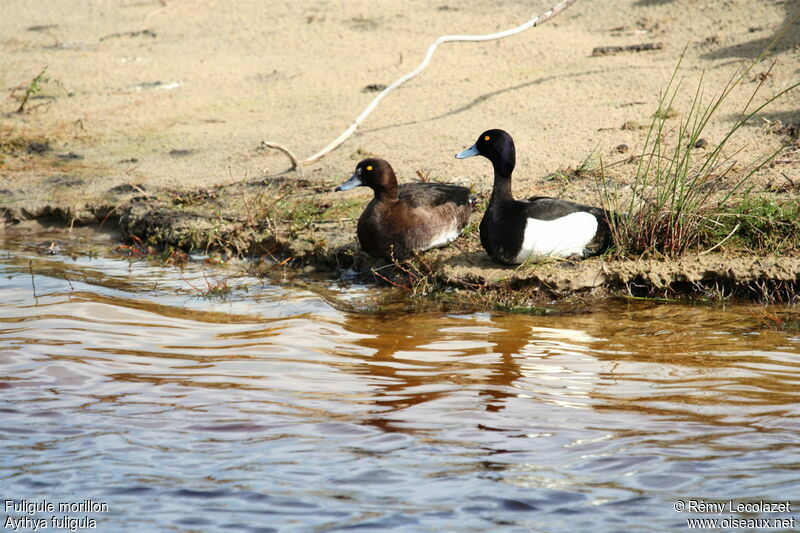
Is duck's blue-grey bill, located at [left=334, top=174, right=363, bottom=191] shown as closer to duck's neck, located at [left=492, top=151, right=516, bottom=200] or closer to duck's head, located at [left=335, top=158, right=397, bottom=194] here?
duck's head, located at [left=335, top=158, right=397, bottom=194]

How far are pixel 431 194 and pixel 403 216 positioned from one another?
40 cm

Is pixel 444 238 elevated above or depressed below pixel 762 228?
below

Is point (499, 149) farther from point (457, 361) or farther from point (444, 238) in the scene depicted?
point (457, 361)

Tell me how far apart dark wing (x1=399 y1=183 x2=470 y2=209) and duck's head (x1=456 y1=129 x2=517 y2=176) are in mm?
420

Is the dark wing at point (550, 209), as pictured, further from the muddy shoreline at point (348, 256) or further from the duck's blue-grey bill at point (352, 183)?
the duck's blue-grey bill at point (352, 183)

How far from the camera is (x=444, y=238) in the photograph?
7.20 meters

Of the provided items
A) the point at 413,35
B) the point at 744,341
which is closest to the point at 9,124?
the point at 413,35

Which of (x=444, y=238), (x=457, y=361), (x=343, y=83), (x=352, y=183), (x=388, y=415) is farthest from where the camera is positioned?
(x=343, y=83)

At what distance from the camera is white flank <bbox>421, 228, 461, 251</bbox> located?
7.14 m

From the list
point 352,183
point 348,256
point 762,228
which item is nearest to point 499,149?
point 352,183

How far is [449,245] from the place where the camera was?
7395mm

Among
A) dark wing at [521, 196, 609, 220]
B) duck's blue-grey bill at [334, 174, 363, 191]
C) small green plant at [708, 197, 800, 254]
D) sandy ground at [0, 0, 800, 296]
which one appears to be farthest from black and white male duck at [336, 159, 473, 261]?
small green plant at [708, 197, 800, 254]

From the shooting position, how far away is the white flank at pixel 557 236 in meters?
6.52


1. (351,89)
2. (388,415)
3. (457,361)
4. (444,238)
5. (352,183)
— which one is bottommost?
(388,415)
